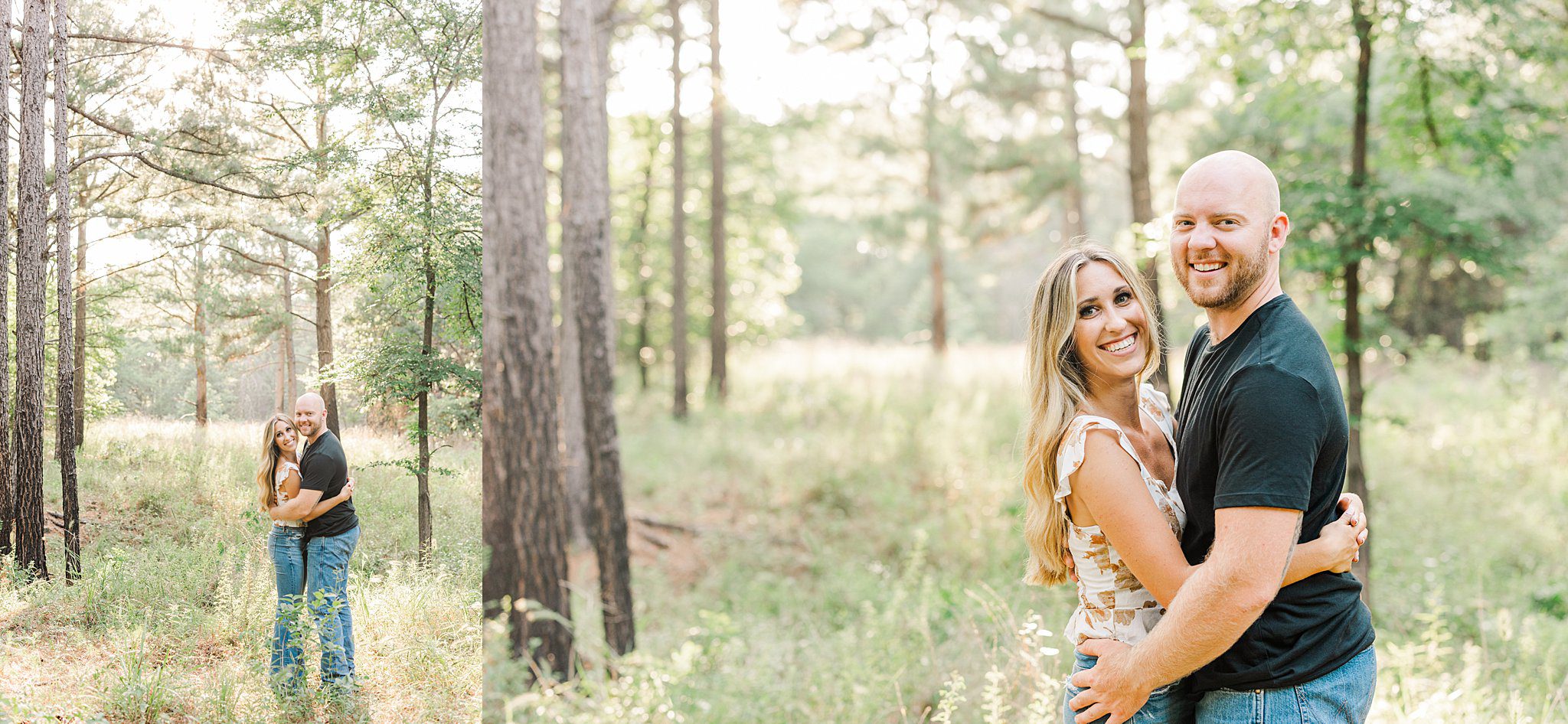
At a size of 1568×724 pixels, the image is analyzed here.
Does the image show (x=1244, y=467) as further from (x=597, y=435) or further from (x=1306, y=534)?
(x=597, y=435)

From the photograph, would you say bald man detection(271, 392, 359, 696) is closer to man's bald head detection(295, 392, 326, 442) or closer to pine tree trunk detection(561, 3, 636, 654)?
man's bald head detection(295, 392, 326, 442)

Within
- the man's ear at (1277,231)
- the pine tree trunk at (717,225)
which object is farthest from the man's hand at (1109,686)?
the pine tree trunk at (717,225)

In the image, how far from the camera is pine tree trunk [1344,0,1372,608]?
20.8 feet

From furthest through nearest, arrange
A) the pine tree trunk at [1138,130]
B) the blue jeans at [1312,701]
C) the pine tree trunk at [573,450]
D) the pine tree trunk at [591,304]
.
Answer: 1. the pine tree trunk at [573,450]
2. the pine tree trunk at [1138,130]
3. the pine tree trunk at [591,304]
4. the blue jeans at [1312,701]

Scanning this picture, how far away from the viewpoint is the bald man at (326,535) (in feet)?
6.18

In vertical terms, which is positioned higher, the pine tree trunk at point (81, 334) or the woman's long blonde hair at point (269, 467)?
the pine tree trunk at point (81, 334)

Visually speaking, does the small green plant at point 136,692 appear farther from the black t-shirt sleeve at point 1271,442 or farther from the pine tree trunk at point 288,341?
the black t-shirt sleeve at point 1271,442

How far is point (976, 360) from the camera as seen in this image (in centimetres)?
1727

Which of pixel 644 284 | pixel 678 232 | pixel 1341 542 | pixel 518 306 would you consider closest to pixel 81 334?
pixel 518 306

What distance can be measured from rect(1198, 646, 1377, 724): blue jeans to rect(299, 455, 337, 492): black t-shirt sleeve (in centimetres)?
204

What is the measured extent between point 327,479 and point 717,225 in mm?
14234

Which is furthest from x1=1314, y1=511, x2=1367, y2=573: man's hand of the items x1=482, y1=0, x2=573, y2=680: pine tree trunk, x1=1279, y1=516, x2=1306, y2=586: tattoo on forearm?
x1=482, y1=0, x2=573, y2=680: pine tree trunk

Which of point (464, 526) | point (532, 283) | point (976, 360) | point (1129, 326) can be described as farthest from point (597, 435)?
point (976, 360)

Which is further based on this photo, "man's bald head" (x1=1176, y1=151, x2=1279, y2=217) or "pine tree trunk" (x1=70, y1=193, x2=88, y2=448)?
"man's bald head" (x1=1176, y1=151, x2=1279, y2=217)
